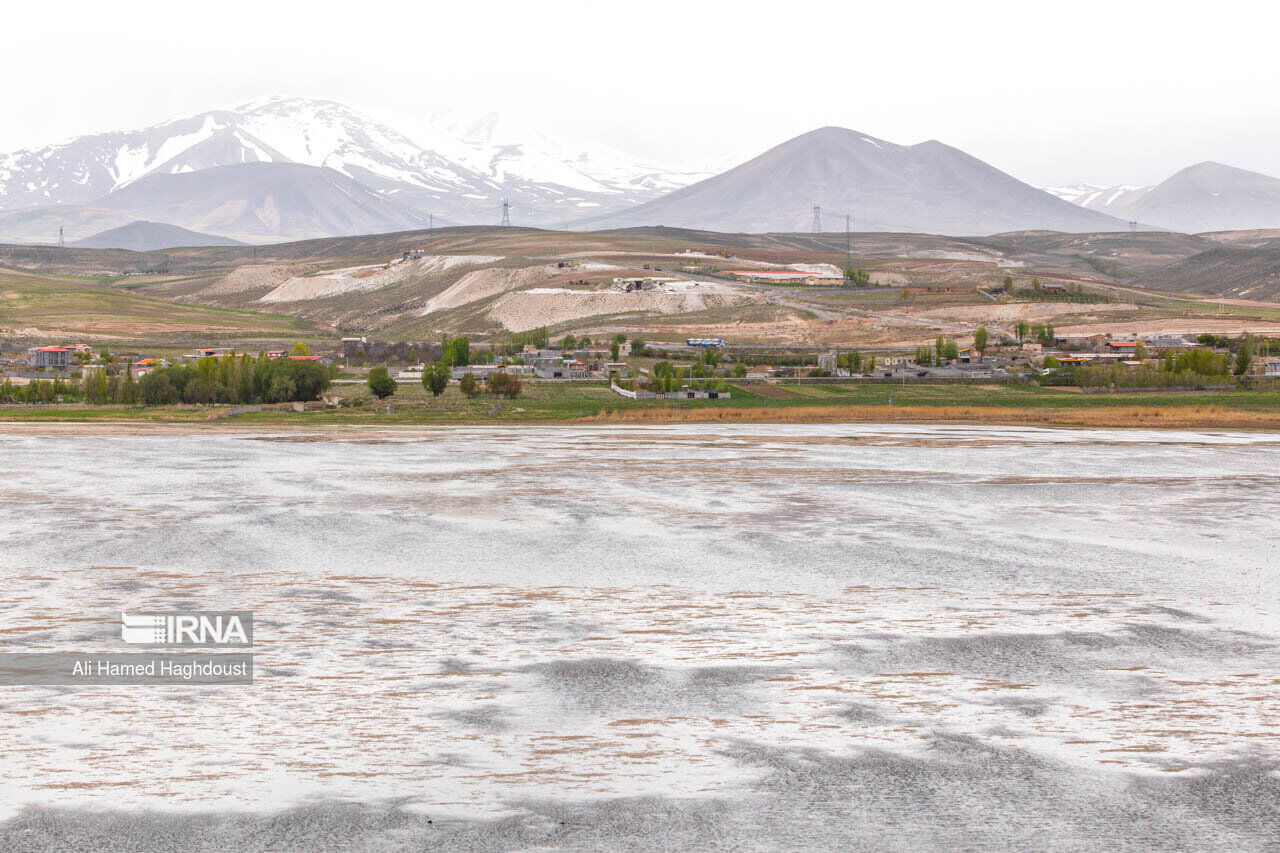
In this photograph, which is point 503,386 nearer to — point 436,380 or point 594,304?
point 436,380

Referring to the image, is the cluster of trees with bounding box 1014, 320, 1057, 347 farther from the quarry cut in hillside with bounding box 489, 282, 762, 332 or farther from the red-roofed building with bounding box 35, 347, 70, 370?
the red-roofed building with bounding box 35, 347, 70, 370

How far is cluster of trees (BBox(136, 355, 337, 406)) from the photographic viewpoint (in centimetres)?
8138

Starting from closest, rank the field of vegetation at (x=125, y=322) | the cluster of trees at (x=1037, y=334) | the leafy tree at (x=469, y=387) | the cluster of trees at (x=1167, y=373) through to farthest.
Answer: the leafy tree at (x=469, y=387) → the cluster of trees at (x=1167, y=373) → the cluster of trees at (x=1037, y=334) → the field of vegetation at (x=125, y=322)

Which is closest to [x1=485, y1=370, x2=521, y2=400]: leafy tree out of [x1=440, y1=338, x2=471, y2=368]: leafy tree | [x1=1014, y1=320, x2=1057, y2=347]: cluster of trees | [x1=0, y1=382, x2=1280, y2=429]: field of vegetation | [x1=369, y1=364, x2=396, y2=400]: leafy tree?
[x1=0, y1=382, x2=1280, y2=429]: field of vegetation

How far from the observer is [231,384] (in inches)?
3248

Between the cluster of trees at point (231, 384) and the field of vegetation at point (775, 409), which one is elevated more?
the cluster of trees at point (231, 384)

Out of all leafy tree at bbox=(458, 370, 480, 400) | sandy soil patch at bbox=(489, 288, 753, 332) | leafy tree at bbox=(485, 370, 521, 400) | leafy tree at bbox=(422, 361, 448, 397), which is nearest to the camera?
leafy tree at bbox=(485, 370, 521, 400)

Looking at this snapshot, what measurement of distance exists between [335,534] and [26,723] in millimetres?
15029

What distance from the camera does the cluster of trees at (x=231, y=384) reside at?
3204 inches

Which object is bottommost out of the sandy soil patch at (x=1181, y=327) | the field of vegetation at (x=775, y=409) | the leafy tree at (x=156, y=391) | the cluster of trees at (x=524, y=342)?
the field of vegetation at (x=775, y=409)

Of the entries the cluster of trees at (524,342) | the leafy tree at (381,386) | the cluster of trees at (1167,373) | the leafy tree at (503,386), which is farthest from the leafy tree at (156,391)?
the cluster of trees at (1167,373)

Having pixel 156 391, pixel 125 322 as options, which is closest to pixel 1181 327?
pixel 156 391

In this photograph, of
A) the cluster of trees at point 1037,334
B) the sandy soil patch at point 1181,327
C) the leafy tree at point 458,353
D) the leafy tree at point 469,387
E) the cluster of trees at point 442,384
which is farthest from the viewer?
the sandy soil patch at point 1181,327

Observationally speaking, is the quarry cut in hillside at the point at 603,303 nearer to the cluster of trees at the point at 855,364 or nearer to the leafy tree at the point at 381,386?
the cluster of trees at the point at 855,364
